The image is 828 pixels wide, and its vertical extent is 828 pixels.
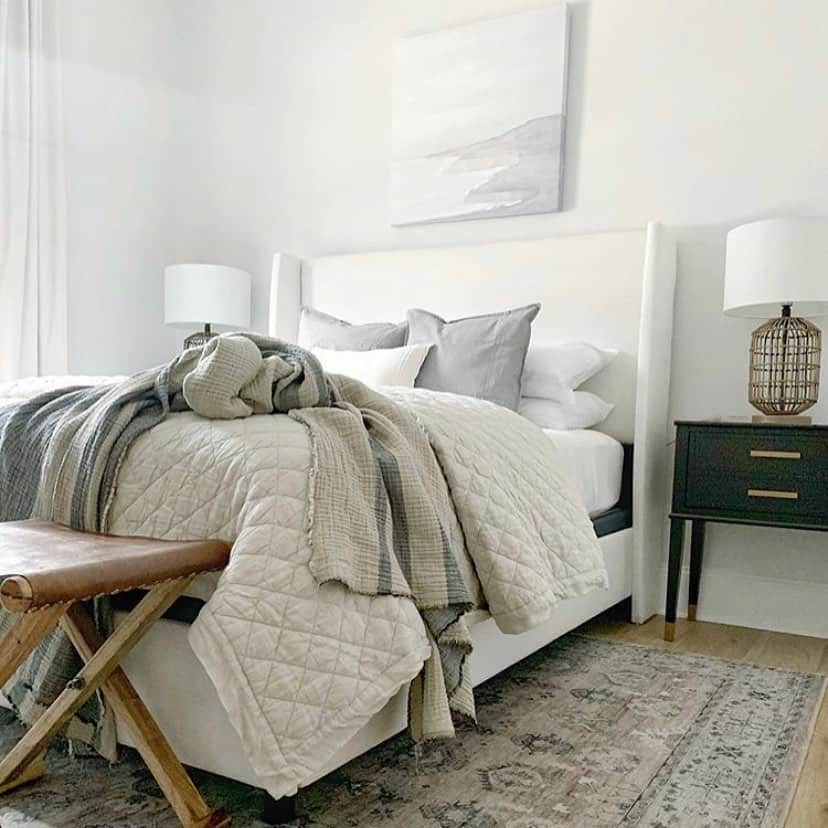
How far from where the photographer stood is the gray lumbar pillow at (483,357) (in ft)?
8.98

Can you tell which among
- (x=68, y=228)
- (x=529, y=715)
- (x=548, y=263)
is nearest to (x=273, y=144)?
(x=68, y=228)

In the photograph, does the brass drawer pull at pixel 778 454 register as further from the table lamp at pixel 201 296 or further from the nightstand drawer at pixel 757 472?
the table lamp at pixel 201 296

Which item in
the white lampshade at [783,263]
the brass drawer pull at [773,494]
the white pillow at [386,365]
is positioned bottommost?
the brass drawer pull at [773,494]

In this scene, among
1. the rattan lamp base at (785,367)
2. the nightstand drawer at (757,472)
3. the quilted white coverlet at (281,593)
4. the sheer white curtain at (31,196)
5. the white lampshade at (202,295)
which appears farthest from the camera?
the white lampshade at (202,295)

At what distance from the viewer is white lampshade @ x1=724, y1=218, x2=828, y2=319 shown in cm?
249

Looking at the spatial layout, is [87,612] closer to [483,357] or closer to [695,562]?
[483,357]

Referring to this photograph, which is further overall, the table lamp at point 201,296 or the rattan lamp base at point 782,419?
the table lamp at point 201,296

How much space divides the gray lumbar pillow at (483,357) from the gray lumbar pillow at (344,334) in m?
0.22

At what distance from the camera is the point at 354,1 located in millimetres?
3742

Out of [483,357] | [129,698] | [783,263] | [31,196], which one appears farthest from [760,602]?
[31,196]

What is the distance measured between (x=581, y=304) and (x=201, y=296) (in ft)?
5.38

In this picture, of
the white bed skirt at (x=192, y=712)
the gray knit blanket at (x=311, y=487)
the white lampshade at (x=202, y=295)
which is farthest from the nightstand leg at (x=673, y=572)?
the white lampshade at (x=202, y=295)

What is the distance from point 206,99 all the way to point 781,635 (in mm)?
3394

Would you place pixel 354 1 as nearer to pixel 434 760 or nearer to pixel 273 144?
pixel 273 144
